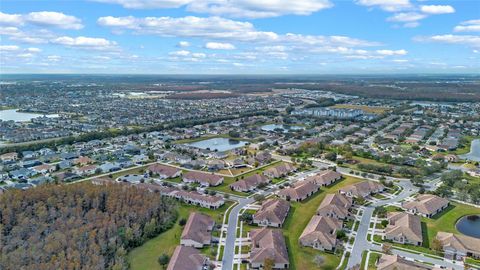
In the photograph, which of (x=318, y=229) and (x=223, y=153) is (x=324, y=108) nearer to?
(x=223, y=153)

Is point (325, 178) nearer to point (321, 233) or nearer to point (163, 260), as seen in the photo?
point (321, 233)

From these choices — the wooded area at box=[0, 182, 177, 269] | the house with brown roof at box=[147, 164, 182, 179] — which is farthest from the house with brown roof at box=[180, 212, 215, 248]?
the house with brown roof at box=[147, 164, 182, 179]

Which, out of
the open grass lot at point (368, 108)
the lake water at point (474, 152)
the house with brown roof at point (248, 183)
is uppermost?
the open grass lot at point (368, 108)

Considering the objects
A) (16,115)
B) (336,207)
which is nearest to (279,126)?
(336,207)

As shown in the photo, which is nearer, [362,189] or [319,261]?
[319,261]

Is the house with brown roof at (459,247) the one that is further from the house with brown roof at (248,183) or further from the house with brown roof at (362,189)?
the house with brown roof at (248,183)

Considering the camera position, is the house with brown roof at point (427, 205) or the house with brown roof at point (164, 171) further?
the house with brown roof at point (164, 171)

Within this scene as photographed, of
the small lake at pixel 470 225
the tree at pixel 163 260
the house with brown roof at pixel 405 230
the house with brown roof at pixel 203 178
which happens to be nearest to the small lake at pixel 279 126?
the house with brown roof at pixel 203 178
